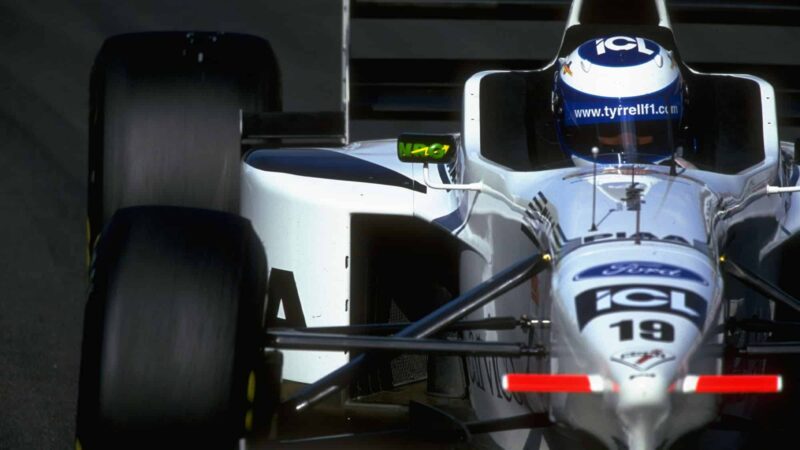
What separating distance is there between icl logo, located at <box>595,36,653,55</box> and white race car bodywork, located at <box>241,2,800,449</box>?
532mm

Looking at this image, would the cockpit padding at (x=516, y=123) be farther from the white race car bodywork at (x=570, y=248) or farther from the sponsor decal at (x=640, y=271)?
the sponsor decal at (x=640, y=271)

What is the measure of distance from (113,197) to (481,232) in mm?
1917

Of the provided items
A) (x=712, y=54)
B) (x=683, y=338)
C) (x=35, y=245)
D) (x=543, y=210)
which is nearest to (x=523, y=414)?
(x=543, y=210)

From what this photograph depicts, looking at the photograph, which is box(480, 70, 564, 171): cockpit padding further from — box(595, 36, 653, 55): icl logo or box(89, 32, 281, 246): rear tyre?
box(89, 32, 281, 246): rear tyre

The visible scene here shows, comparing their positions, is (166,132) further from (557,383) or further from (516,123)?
(557,383)

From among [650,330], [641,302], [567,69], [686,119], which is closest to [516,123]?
[567,69]

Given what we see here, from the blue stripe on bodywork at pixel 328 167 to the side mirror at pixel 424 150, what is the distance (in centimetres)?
75

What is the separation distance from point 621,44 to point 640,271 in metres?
1.66

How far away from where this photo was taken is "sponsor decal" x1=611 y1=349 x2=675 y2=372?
507 cm

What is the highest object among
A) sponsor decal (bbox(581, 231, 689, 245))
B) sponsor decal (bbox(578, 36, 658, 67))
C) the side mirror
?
sponsor decal (bbox(578, 36, 658, 67))

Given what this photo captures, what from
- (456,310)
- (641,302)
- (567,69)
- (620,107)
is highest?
(567,69)

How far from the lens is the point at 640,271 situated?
5.36 m

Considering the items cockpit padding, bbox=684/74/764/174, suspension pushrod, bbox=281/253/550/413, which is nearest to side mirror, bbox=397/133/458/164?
suspension pushrod, bbox=281/253/550/413

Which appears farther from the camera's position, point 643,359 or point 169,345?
point 169,345
